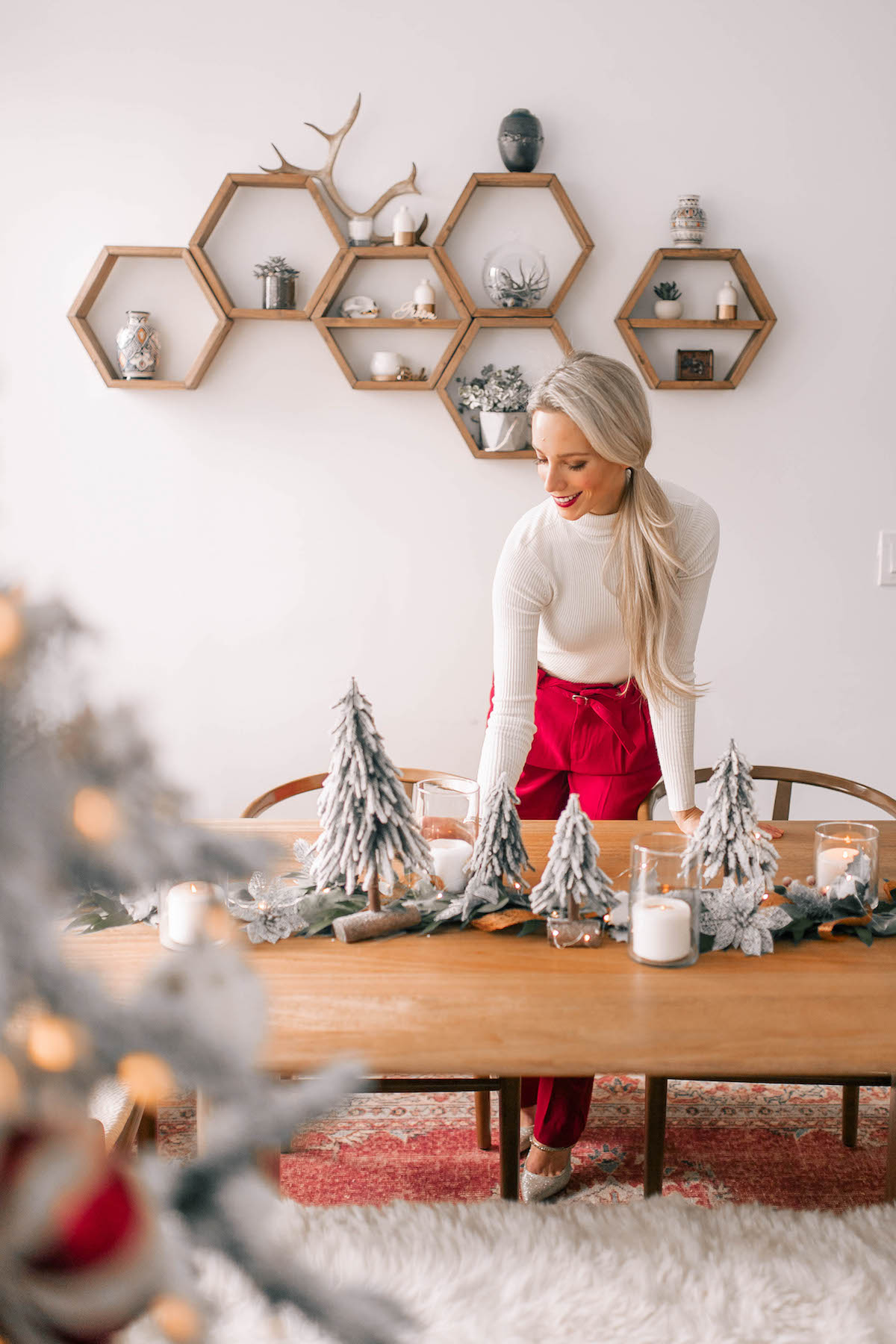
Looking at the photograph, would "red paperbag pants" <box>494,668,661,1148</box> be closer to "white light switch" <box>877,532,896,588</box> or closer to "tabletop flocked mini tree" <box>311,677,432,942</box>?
"tabletop flocked mini tree" <box>311,677,432,942</box>

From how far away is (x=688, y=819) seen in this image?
6.23ft

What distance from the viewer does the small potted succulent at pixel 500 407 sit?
2.94 meters

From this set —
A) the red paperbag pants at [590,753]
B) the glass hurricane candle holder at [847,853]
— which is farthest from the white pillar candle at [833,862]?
the red paperbag pants at [590,753]

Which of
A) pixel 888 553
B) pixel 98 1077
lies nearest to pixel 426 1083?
pixel 98 1077

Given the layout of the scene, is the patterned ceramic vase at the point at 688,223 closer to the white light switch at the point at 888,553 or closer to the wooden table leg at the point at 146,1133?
the white light switch at the point at 888,553

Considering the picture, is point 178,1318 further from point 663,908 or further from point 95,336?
point 95,336

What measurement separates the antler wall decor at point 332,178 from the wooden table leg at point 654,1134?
2.25 metres

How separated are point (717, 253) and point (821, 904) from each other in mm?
2089

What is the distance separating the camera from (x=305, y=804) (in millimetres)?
3123

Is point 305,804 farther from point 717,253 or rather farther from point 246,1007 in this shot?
point 246,1007

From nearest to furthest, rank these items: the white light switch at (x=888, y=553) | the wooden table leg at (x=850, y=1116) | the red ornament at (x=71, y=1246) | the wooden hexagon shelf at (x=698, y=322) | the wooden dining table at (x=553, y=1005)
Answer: the red ornament at (x=71, y=1246) < the wooden dining table at (x=553, y=1005) < the wooden table leg at (x=850, y=1116) < the wooden hexagon shelf at (x=698, y=322) < the white light switch at (x=888, y=553)

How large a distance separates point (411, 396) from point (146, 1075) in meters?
2.75

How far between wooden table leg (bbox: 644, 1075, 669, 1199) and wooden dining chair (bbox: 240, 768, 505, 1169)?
0.26m

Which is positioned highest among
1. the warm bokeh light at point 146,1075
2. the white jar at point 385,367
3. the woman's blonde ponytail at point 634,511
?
the white jar at point 385,367
